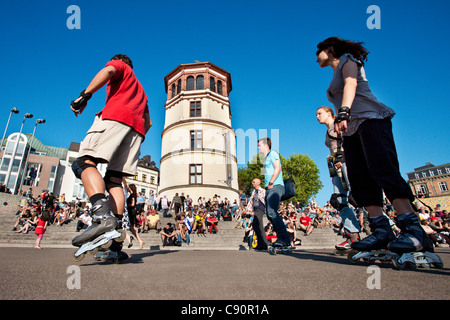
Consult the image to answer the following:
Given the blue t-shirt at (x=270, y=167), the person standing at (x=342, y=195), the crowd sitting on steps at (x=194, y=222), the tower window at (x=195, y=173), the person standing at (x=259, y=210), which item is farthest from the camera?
the tower window at (x=195, y=173)

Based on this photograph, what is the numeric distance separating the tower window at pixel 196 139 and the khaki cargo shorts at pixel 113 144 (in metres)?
23.7

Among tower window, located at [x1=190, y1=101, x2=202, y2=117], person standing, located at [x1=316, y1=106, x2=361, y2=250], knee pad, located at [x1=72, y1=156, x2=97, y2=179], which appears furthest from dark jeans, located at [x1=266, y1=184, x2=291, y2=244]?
tower window, located at [x1=190, y1=101, x2=202, y2=117]

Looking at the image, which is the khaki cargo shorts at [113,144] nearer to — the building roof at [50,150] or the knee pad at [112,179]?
the knee pad at [112,179]

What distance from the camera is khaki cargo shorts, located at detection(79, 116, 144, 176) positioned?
248 centimetres

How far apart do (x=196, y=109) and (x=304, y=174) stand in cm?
2269

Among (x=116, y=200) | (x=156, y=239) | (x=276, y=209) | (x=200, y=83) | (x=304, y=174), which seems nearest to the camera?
(x=116, y=200)

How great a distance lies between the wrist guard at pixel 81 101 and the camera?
98.3 inches

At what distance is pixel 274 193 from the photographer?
14.7 ft

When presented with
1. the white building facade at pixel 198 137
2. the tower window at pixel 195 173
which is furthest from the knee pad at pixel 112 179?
the tower window at pixel 195 173

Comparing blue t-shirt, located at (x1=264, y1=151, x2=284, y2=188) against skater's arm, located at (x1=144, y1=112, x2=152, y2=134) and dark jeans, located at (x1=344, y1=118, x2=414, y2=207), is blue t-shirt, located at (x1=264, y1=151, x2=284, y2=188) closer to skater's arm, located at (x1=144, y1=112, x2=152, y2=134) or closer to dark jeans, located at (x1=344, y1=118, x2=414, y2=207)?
dark jeans, located at (x1=344, y1=118, x2=414, y2=207)

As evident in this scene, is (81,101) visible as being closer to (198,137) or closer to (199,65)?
(198,137)

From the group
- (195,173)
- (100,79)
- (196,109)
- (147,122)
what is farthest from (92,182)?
(196,109)
